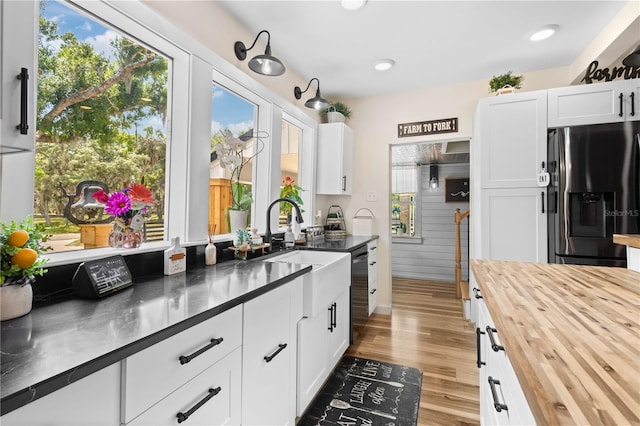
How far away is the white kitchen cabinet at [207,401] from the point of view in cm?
84

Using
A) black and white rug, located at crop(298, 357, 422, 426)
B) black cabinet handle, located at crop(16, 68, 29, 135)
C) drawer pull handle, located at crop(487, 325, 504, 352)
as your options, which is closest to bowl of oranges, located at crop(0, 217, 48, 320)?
black cabinet handle, located at crop(16, 68, 29, 135)

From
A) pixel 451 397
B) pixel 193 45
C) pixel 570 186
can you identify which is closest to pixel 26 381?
pixel 193 45

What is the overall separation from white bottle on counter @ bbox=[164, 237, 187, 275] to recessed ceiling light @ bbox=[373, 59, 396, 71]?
2516mm

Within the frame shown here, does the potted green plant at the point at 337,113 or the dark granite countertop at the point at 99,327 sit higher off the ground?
the potted green plant at the point at 337,113

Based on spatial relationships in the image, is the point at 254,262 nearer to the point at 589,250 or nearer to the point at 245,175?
the point at 245,175

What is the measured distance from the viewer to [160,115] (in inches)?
69.5

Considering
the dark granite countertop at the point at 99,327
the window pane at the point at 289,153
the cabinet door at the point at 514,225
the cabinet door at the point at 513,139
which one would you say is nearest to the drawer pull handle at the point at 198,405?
the dark granite countertop at the point at 99,327

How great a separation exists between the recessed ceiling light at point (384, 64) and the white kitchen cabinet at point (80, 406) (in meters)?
3.09

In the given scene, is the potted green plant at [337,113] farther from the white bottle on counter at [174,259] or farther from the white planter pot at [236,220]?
the white bottle on counter at [174,259]

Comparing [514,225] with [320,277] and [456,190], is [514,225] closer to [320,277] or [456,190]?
[320,277]

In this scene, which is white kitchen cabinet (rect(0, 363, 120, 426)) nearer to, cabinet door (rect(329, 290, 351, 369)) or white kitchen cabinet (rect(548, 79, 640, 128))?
cabinet door (rect(329, 290, 351, 369))

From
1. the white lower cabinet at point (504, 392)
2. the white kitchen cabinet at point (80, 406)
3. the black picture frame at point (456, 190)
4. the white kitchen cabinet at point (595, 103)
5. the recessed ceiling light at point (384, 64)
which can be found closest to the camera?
the white kitchen cabinet at point (80, 406)

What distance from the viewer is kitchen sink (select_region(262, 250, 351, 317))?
1.77 metres

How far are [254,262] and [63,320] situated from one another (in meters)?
1.08
